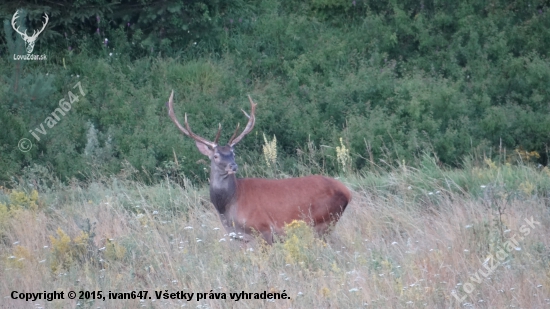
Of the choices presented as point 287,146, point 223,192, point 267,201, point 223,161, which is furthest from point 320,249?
point 287,146

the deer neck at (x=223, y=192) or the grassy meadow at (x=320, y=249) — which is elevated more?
the deer neck at (x=223, y=192)

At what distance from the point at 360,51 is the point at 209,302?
431 inches

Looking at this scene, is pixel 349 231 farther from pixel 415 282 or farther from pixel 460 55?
pixel 460 55

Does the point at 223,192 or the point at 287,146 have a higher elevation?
the point at 223,192

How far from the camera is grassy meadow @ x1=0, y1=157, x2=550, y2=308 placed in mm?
6328

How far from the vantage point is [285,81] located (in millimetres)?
15922

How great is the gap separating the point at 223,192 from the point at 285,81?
816cm

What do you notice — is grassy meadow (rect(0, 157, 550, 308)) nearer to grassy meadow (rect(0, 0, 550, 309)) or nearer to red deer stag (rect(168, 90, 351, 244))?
grassy meadow (rect(0, 0, 550, 309))

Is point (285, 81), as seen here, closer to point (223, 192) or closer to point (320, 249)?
point (223, 192)

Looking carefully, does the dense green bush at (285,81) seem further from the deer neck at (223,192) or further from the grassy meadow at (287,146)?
the deer neck at (223,192)

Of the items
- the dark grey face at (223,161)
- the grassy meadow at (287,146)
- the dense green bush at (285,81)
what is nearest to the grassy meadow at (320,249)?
the grassy meadow at (287,146)

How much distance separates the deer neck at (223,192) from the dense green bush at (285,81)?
4227 mm

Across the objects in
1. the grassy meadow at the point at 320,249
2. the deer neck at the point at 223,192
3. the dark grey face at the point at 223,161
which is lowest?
the grassy meadow at the point at 320,249

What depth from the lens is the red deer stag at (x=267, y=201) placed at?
7.87 metres
